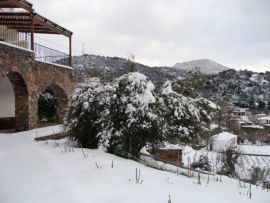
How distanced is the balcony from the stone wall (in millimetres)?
675

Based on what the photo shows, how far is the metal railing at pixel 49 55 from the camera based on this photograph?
48.6 ft

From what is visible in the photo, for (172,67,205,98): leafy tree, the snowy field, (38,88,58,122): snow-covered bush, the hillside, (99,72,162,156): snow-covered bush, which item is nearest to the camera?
the snowy field

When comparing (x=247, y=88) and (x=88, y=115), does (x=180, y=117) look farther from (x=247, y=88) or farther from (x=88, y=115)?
(x=247, y=88)

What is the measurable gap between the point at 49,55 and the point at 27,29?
1.75 meters

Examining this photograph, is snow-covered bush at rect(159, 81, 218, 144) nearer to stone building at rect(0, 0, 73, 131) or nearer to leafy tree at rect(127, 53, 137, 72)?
leafy tree at rect(127, 53, 137, 72)

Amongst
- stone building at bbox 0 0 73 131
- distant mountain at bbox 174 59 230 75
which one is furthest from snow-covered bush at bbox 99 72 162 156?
stone building at bbox 0 0 73 131

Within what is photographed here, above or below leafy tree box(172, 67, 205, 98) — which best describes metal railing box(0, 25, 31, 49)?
above

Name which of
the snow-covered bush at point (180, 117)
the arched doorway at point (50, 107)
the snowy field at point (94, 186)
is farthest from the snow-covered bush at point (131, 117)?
the arched doorway at point (50, 107)

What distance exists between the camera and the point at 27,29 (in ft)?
52.4

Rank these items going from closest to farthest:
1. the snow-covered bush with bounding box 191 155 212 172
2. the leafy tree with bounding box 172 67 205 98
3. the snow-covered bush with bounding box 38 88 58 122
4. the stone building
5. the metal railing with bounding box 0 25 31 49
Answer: the leafy tree with bounding box 172 67 205 98 < the stone building < the snow-covered bush with bounding box 191 155 212 172 < the metal railing with bounding box 0 25 31 49 < the snow-covered bush with bounding box 38 88 58 122

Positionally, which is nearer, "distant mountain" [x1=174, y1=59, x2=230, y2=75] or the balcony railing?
"distant mountain" [x1=174, y1=59, x2=230, y2=75]

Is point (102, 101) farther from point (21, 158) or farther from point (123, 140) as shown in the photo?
point (21, 158)

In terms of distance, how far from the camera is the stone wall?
420 inches

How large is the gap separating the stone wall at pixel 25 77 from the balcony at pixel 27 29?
0.68m
